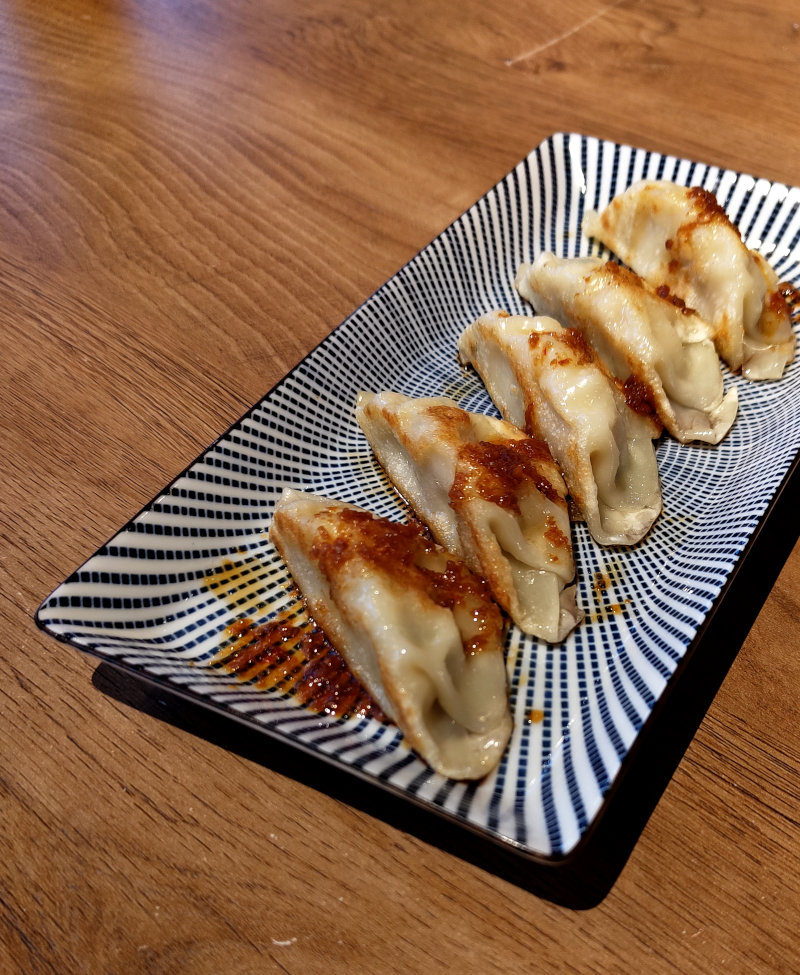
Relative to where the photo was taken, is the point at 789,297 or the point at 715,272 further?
the point at 789,297

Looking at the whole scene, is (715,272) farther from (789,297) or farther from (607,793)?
(607,793)

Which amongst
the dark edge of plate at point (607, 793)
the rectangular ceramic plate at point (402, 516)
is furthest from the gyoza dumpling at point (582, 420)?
the dark edge of plate at point (607, 793)

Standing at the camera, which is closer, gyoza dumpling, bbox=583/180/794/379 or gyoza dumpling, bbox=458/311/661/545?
gyoza dumpling, bbox=458/311/661/545

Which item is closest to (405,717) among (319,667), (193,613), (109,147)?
(319,667)

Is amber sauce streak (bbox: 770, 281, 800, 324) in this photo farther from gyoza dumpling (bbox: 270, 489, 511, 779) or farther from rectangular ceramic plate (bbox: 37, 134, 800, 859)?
gyoza dumpling (bbox: 270, 489, 511, 779)

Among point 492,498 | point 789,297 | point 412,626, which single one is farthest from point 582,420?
Result: point 789,297

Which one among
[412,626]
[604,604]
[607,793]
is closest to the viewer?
[607,793]

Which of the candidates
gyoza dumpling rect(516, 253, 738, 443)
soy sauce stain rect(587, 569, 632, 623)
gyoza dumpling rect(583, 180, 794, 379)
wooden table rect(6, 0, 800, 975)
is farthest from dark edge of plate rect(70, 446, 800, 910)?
gyoza dumpling rect(583, 180, 794, 379)
